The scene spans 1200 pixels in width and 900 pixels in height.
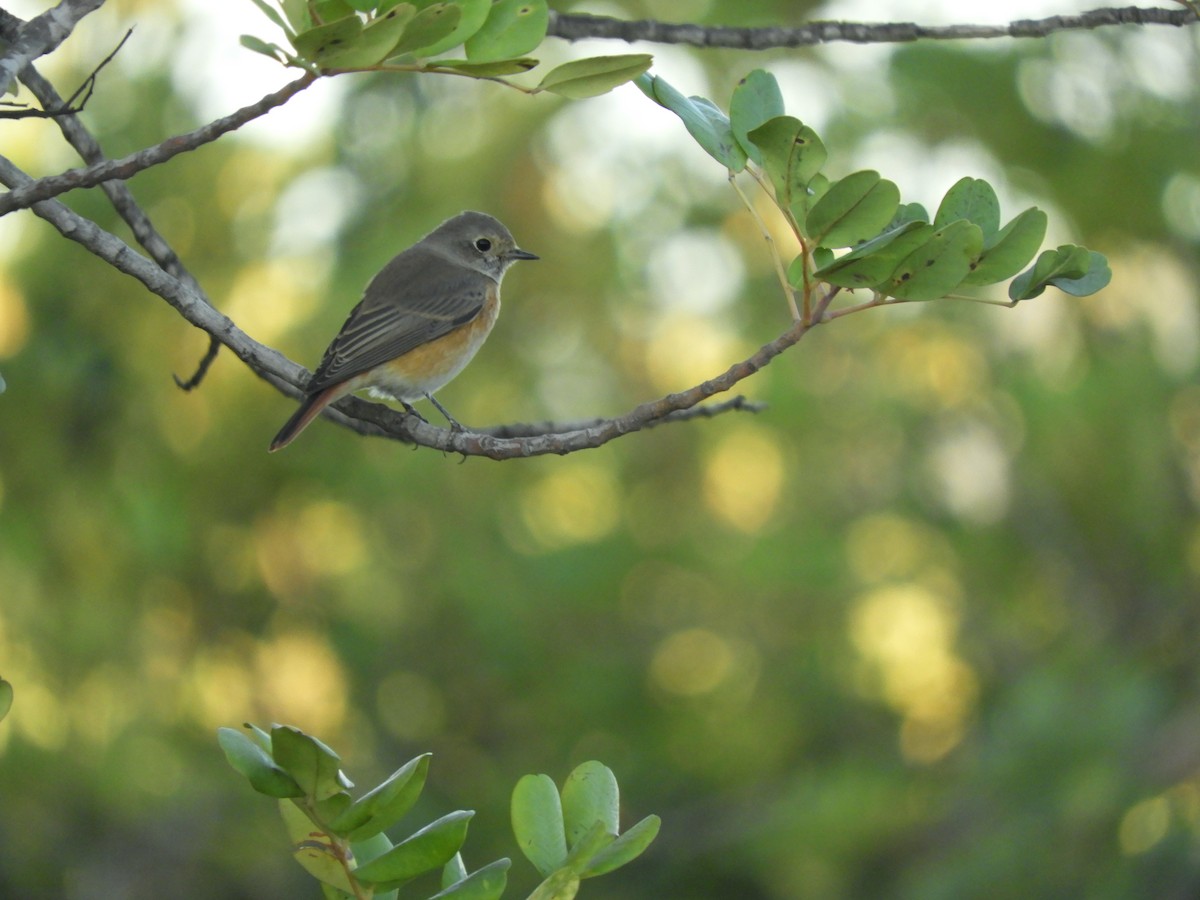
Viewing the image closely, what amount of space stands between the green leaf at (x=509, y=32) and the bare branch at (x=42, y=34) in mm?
418

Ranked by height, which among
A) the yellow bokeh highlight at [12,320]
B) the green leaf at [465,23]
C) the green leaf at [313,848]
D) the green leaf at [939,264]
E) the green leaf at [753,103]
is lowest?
the green leaf at [313,848]

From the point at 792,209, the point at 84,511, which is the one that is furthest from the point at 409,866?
the point at 84,511

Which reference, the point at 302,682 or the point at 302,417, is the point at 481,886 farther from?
the point at 302,682

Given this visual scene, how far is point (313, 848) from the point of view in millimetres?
1025

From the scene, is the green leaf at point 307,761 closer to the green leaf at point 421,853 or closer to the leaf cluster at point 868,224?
the green leaf at point 421,853

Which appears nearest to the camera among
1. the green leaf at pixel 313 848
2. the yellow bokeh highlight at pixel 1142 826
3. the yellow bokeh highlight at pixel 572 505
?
the green leaf at pixel 313 848

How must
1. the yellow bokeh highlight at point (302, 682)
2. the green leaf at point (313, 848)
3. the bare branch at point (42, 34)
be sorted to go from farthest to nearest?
the yellow bokeh highlight at point (302, 682) → the bare branch at point (42, 34) → the green leaf at point (313, 848)

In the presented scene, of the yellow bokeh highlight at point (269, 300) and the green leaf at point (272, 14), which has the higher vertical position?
the yellow bokeh highlight at point (269, 300)

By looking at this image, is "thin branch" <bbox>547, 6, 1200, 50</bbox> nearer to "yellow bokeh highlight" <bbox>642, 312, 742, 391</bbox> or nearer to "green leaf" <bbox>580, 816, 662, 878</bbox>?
"green leaf" <bbox>580, 816, 662, 878</bbox>

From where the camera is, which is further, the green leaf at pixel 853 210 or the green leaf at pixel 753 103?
the green leaf at pixel 753 103

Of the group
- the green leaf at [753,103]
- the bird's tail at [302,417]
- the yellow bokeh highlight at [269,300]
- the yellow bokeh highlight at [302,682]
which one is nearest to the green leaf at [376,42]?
the green leaf at [753,103]

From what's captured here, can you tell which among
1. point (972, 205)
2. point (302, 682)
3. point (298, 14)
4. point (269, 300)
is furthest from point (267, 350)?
point (302, 682)

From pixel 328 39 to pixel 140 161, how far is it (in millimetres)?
312

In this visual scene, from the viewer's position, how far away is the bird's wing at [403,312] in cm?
307
